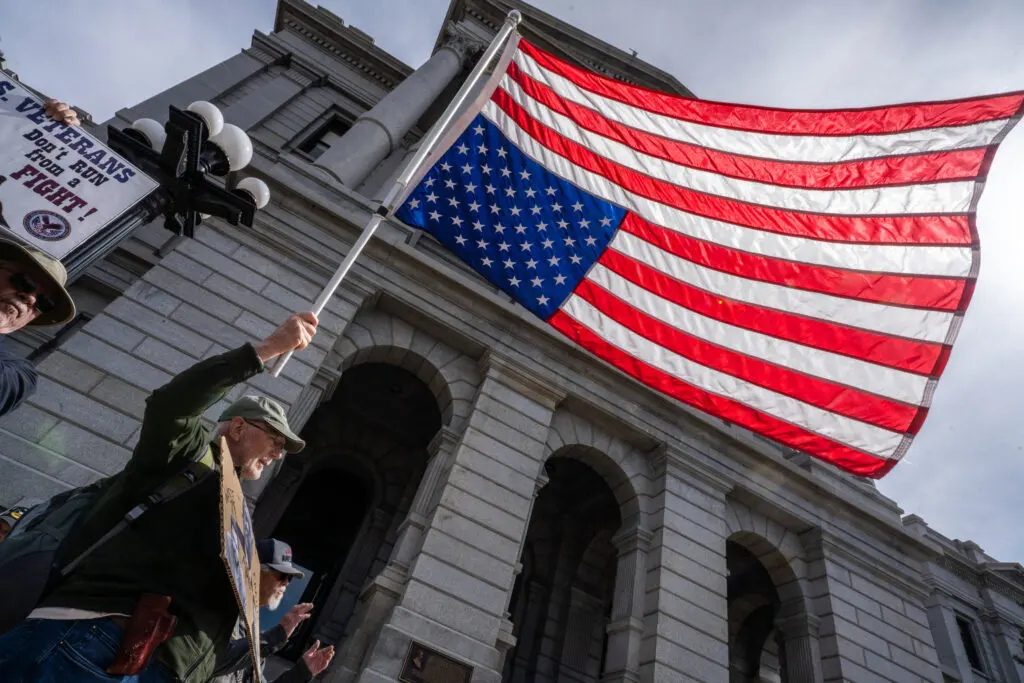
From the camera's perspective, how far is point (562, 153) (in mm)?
7043

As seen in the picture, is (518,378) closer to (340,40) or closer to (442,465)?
(442,465)

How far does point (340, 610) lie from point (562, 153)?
29.8ft

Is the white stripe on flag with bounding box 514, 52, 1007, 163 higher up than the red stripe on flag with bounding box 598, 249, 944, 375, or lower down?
higher up

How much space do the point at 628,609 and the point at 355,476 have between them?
6.85 meters

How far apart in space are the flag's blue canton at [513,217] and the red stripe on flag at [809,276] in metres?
0.63

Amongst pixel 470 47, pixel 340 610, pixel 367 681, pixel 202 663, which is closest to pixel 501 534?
pixel 367 681

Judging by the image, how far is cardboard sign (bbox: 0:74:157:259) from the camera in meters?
4.39

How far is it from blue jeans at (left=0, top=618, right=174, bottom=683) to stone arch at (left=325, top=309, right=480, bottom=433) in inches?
296

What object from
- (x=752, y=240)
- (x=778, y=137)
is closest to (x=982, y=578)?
(x=752, y=240)

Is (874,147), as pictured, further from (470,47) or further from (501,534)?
(470,47)

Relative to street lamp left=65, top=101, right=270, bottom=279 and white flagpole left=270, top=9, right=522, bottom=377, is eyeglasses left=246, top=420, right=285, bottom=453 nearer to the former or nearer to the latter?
white flagpole left=270, top=9, right=522, bottom=377

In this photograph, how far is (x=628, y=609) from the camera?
9.38 meters

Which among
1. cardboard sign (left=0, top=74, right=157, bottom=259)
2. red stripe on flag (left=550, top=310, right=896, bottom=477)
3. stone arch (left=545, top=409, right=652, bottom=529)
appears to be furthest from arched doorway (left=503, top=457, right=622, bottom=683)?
cardboard sign (left=0, top=74, right=157, bottom=259)

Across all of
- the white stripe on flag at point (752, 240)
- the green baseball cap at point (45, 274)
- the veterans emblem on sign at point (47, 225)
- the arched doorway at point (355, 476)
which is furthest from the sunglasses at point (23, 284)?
the arched doorway at point (355, 476)
